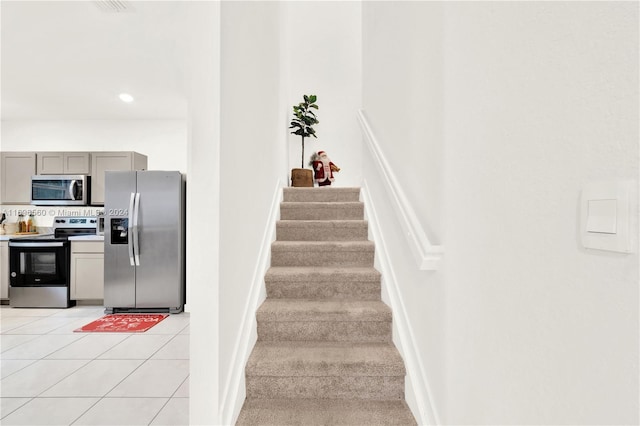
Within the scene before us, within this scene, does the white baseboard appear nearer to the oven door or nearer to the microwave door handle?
the oven door

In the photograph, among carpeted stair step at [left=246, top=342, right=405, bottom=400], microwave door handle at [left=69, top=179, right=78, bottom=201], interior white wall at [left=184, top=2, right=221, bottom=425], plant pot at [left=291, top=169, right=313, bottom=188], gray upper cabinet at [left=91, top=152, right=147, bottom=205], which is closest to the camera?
interior white wall at [left=184, top=2, right=221, bottom=425]

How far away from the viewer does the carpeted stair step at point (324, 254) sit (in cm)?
220

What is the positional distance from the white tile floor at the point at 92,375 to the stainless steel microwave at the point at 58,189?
70.5 inches

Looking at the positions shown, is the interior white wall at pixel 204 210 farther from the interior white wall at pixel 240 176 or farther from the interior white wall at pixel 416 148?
the interior white wall at pixel 416 148

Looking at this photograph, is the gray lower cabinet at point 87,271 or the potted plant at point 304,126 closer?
the potted plant at point 304,126

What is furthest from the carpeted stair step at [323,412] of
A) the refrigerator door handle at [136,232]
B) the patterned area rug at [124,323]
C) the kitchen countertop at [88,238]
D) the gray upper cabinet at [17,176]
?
the gray upper cabinet at [17,176]

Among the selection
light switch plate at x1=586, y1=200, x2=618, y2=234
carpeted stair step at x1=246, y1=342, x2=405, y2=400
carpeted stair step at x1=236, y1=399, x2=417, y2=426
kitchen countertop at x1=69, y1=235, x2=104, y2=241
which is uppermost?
light switch plate at x1=586, y1=200, x2=618, y2=234

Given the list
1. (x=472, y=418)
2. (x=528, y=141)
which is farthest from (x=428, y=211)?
(x=472, y=418)

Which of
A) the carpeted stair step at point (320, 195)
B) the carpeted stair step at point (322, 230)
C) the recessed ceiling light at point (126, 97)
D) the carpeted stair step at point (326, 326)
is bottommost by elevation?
the carpeted stair step at point (326, 326)

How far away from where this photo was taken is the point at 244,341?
1505 millimetres

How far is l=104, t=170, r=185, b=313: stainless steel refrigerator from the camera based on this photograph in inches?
148

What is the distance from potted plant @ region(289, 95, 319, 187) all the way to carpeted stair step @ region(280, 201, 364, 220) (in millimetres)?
867

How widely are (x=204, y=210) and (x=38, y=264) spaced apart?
4.35 m

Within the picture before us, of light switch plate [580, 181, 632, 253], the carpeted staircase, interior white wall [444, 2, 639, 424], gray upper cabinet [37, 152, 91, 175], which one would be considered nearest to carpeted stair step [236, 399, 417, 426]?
the carpeted staircase
